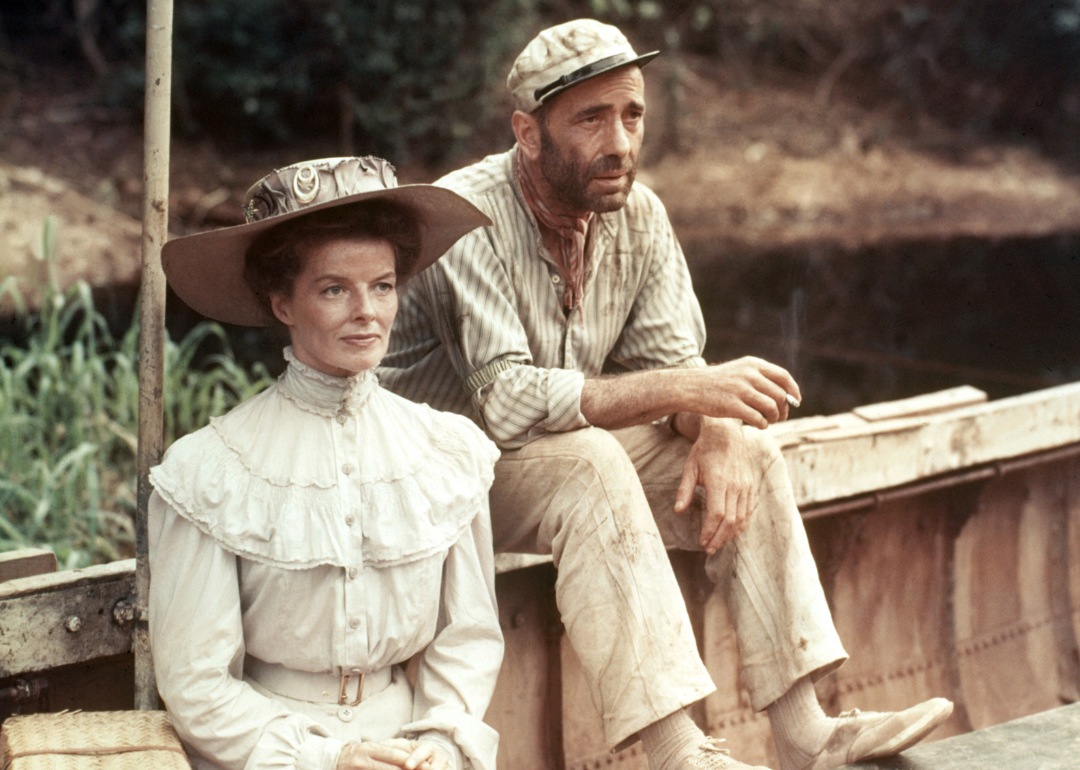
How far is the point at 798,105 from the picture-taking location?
470 inches

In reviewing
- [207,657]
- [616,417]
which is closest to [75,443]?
[616,417]

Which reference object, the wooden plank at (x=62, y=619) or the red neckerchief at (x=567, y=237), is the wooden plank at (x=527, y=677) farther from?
the wooden plank at (x=62, y=619)

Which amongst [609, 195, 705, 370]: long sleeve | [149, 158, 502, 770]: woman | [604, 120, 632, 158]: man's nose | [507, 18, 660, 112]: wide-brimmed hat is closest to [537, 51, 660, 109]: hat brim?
[507, 18, 660, 112]: wide-brimmed hat

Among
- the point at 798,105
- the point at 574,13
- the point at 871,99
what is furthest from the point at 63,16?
the point at 871,99

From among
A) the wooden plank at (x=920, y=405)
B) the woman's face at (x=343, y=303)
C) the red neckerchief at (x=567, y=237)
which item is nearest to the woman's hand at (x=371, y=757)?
the woman's face at (x=343, y=303)

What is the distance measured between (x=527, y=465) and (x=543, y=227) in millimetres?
566

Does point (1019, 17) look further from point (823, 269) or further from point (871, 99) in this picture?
point (823, 269)

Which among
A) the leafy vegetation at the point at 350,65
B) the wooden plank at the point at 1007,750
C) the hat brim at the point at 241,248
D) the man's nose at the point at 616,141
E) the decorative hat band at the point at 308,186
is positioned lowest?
the wooden plank at the point at 1007,750

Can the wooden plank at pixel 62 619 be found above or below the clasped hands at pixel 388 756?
above

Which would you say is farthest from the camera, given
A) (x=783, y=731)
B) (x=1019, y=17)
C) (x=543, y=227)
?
(x=1019, y=17)

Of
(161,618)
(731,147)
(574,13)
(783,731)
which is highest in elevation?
(574,13)

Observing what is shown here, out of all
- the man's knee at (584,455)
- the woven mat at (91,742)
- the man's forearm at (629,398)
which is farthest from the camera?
the man's forearm at (629,398)

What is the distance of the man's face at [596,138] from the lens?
2.47 m

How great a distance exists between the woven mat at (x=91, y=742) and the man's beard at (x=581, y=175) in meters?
1.26
